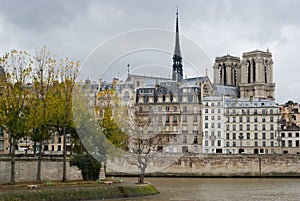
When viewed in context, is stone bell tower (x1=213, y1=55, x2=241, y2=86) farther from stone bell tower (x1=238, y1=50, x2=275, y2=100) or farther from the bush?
the bush

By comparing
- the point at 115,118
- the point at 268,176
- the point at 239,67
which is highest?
the point at 239,67

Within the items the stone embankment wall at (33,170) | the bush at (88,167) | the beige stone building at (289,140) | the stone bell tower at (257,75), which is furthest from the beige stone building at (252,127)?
the stone embankment wall at (33,170)

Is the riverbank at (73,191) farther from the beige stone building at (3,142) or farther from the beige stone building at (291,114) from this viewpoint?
the beige stone building at (291,114)

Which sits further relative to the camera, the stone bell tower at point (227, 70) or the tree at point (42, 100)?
the stone bell tower at point (227, 70)

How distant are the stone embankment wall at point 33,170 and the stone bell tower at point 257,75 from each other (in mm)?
106017

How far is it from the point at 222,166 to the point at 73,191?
51272mm

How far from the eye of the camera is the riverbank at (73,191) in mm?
43656

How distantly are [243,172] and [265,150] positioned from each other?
874 inches

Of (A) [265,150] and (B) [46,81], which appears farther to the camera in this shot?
(A) [265,150]

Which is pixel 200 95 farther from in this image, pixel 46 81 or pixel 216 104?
pixel 46 81

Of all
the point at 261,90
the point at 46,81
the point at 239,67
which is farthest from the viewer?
the point at 239,67

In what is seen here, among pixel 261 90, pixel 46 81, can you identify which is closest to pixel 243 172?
pixel 46 81

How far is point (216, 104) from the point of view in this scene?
374 feet

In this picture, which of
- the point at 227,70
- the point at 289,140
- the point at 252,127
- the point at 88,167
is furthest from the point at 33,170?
the point at 227,70
